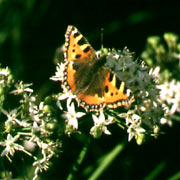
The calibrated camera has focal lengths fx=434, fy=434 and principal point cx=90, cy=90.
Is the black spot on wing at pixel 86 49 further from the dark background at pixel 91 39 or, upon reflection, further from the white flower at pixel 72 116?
the dark background at pixel 91 39

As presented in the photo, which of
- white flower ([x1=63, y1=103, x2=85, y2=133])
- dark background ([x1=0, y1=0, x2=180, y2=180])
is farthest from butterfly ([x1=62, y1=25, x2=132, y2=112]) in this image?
dark background ([x1=0, y1=0, x2=180, y2=180])

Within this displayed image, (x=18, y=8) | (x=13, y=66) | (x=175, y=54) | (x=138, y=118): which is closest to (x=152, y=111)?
(x=138, y=118)

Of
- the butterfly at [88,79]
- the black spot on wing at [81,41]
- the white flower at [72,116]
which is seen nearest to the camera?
the butterfly at [88,79]

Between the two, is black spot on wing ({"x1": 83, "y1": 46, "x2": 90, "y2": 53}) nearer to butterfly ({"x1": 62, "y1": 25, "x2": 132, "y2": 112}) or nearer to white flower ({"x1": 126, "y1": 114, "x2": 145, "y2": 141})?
butterfly ({"x1": 62, "y1": 25, "x2": 132, "y2": 112})

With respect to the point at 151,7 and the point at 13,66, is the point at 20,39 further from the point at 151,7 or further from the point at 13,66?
the point at 151,7

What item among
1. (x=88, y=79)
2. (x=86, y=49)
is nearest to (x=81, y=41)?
(x=86, y=49)

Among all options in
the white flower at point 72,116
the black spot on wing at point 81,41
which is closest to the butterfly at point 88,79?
the black spot on wing at point 81,41
